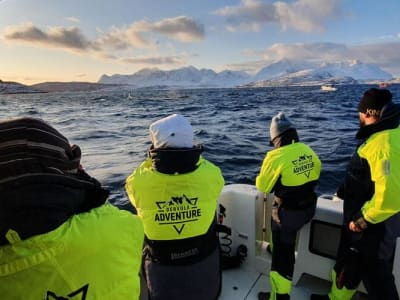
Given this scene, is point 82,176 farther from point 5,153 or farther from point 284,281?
point 284,281

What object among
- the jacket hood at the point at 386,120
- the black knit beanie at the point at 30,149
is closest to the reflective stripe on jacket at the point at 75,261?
the black knit beanie at the point at 30,149

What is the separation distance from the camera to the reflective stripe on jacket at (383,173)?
2238 millimetres

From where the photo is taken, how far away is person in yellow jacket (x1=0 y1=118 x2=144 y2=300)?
1.04m

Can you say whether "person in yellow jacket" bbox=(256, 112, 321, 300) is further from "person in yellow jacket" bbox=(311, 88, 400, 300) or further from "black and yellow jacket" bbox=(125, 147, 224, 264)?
"black and yellow jacket" bbox=(125, 147, 224, 264)

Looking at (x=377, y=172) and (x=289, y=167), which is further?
(x=289, y=167)

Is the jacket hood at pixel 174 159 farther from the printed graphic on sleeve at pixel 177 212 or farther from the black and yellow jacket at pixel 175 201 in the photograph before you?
the printed graphic on sleeve at pixel 177 212

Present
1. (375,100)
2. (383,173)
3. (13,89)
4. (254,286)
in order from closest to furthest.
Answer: (383,173) < (375,100) < (254,286) < (13,89)

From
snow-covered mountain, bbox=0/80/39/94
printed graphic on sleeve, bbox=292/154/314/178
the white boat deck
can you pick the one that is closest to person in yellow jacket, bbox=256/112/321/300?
printed graphic on sleeve, bbox=292/154/314/178

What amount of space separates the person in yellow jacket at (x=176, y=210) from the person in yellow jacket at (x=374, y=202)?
1.13 metres

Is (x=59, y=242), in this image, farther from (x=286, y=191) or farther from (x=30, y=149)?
(x=286, y=191)

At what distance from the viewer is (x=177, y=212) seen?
7.11 ft

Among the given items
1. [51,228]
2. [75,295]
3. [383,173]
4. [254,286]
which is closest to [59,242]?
[51,228]

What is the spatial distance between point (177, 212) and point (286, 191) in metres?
1.33

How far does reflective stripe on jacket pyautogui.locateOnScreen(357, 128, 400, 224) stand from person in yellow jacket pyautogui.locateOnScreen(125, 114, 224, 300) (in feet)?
3.68
